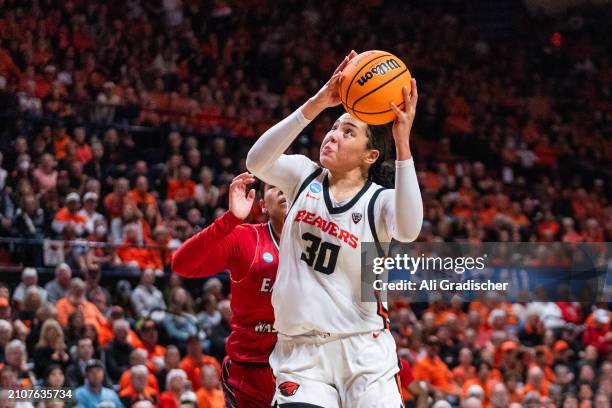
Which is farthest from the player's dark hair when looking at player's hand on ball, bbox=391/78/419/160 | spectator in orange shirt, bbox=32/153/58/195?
spectator in orange shirt, bbox=32/153/58/195

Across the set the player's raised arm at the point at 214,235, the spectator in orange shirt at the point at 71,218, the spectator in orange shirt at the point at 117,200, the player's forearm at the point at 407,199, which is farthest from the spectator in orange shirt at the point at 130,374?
the player's forearm at the point at 407,199

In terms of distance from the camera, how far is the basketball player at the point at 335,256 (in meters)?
4.21

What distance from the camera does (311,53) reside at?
17688 mm

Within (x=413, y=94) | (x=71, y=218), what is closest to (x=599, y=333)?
(x=71, y=218)

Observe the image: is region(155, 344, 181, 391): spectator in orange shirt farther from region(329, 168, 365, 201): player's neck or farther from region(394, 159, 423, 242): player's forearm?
region(394, 159, 423, 242): player's forearm

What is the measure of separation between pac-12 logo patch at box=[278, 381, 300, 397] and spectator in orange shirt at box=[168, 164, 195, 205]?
8.22 metres

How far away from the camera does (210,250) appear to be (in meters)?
5.05

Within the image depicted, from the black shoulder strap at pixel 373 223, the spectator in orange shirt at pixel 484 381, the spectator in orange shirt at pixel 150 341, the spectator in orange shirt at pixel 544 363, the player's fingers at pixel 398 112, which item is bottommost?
the spectator in orange shirt at pixel 484 381

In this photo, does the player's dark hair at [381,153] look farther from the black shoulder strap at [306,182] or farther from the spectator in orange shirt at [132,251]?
the spectator in orange shirt at [132,251]

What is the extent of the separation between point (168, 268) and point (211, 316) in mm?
1030

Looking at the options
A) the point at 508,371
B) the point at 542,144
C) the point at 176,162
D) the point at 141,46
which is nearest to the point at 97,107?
the point at 176,162

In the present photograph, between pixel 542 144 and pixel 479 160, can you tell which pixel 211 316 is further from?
pixel 542 144

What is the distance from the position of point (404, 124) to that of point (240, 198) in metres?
1.06

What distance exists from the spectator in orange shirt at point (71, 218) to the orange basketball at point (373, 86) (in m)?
6.91
